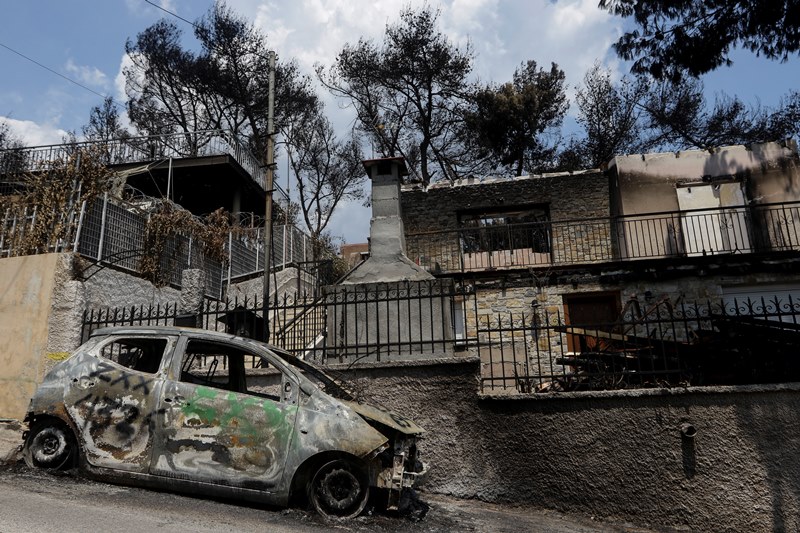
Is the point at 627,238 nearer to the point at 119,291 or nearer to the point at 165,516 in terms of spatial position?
the point at 119,291

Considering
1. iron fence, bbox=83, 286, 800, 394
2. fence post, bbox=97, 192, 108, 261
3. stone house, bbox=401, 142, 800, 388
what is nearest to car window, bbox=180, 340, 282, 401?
iron fence, bbox=83, 286, 800, 394

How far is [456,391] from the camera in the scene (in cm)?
684

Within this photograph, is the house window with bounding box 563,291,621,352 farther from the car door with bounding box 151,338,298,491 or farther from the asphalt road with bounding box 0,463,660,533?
the car door with bounding box 151,338,298,491

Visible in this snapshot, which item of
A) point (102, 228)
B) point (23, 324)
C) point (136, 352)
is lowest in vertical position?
point (136, 352)

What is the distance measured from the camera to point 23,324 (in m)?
8.47

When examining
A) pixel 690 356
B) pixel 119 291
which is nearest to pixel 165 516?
pixel 119 291

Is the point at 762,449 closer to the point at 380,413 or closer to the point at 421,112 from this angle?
the point at 380,413

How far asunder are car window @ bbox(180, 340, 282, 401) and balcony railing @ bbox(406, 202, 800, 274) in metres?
9.14

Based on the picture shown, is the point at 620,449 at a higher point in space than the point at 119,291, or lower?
lower

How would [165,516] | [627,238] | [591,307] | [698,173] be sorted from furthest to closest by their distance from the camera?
[698,173]
[627,238]
[591,307]
[165,516]

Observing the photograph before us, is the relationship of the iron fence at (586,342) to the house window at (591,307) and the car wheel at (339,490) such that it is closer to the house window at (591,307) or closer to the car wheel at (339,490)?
the car wheel at (339,490)

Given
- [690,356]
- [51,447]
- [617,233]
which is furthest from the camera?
[617,233]

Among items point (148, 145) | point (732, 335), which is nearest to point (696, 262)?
point (732, 335)

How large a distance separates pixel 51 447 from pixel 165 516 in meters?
1.92
